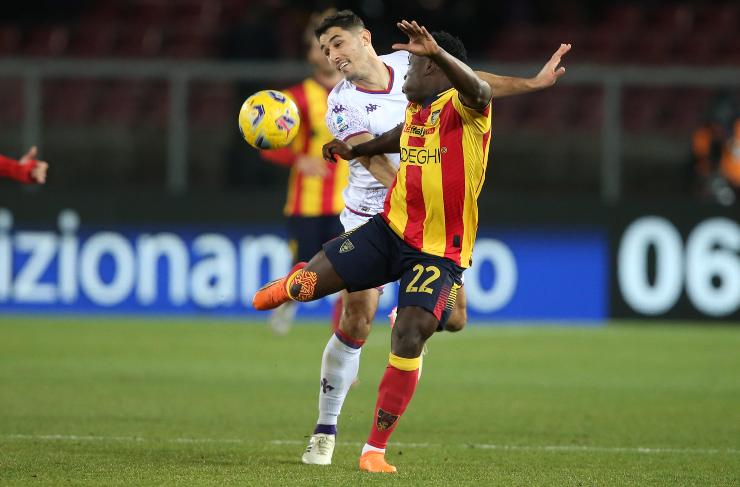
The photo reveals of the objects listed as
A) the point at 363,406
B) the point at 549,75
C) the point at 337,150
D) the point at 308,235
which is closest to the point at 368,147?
the point at 337,150

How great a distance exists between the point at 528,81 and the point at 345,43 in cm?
117

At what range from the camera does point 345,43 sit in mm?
7254

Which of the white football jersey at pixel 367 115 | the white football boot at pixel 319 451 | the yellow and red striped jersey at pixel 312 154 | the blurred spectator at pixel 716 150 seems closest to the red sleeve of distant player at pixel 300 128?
the yellow and red striped jersey at pixel 312 154

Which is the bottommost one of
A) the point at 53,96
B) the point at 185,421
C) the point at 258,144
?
the point at 185,421

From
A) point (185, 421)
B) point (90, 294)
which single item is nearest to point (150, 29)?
point (90, 294)

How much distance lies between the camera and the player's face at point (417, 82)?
6.66 m

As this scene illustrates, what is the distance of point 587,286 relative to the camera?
1521 centimetres

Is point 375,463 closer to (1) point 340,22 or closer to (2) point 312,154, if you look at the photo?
(1) point 340,22

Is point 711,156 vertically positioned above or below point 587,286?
above

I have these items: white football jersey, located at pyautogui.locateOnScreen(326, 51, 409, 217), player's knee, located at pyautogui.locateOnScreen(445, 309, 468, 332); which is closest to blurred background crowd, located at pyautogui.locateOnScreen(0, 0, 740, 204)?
white football jersey, located at pyautogui.locateOnScreen(326, 51, 409, 217)

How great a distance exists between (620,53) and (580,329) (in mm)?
5032

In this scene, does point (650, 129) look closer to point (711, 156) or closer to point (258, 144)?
point (711, 156)

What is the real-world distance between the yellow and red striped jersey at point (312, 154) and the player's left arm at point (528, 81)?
17.6 ft

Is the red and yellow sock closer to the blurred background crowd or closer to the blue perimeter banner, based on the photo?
→ the blue perimeter banner
